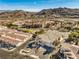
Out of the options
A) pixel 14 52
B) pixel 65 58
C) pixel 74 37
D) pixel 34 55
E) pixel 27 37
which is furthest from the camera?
pixel 27 37

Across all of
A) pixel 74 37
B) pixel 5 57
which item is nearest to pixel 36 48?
pixel 5 57

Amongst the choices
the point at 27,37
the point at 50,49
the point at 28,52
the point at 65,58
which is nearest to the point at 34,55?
the point at 28,52

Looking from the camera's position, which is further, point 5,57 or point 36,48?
point 36,48

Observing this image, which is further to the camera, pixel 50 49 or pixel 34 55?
pixel 50 49

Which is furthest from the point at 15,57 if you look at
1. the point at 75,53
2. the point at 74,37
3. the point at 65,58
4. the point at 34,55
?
the point at 74,37

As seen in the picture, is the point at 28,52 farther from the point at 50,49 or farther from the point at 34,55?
the point at 50,49

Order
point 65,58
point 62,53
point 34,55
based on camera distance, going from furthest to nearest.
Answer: point 34,55 < point 62,53 < point 65,58

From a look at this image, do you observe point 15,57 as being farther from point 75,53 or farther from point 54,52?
point 75,53

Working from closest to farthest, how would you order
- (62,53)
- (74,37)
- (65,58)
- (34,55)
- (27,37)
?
1. (65,58)
2. (62,53)
3. (34,55)
4. (74,37)
5. (27,37)

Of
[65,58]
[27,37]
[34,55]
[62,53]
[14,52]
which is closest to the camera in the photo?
[65,58]
